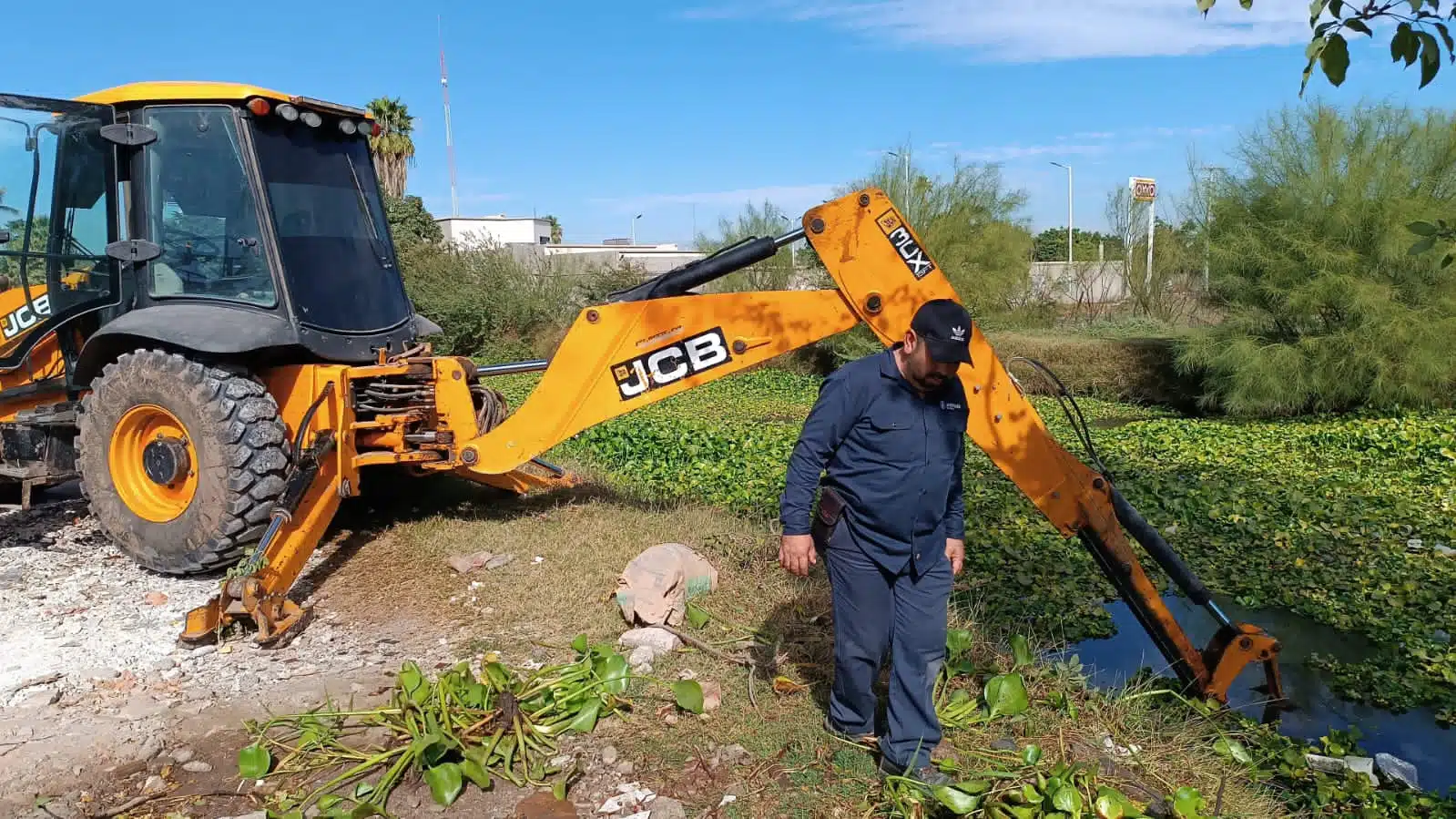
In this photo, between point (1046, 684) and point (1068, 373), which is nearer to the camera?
point (1046, 684)

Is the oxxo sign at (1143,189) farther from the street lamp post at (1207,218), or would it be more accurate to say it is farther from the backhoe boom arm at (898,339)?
the backhoe boom arm at (898,339)

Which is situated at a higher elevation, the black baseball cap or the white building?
the white building

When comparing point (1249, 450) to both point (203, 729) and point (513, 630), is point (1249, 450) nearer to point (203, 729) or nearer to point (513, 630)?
point (513, 630)

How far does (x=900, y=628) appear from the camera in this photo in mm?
3645

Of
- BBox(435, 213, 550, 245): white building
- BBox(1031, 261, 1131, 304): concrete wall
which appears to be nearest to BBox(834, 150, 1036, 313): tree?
BBox(1031, 261, 1131, 304): concrete wall

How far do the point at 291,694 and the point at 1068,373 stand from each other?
55.1 ft

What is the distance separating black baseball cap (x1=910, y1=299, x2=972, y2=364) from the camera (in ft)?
11.2

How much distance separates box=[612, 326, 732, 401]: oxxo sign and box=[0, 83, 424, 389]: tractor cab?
1.93 m

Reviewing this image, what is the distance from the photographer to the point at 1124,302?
25281 mm

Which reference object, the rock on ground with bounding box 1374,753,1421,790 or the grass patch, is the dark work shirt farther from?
the rock on ground with bounding box 1374,753,1421,790

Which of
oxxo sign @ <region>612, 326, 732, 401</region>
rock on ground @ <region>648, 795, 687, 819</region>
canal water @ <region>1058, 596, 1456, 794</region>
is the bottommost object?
canal water @ <region>1058, 596, 1456, 794</region>

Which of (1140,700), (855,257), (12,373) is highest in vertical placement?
(855,257)

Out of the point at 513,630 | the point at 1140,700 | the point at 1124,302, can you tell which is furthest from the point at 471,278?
the point at 1140,700

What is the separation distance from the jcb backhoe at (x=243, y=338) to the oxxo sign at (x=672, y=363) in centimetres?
1
